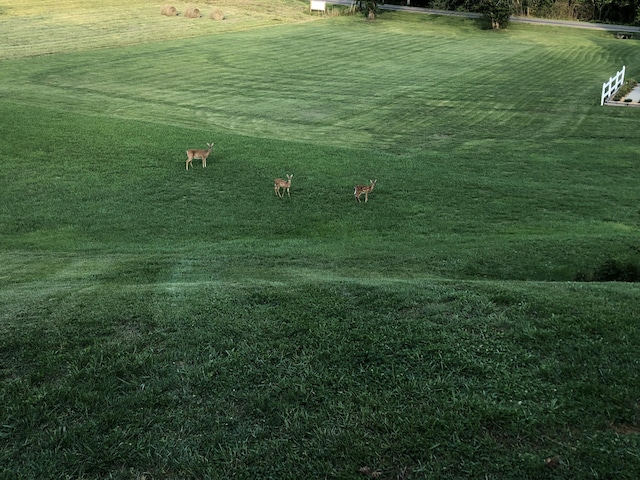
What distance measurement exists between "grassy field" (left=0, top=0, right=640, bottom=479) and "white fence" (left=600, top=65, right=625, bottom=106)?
2.29ft

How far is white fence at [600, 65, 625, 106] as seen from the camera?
99.3 feet

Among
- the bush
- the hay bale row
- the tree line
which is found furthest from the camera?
the tree line

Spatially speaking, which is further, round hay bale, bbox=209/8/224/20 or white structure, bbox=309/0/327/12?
white structure, bbox=309/0/327/12

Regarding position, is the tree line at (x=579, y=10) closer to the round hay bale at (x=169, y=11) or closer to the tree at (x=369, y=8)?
the tree at (x=369, y=8)

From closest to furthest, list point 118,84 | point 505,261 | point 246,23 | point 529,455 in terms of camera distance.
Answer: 1. point 529,455
2. point 505,261
3. point 118,84
4. point 246,23

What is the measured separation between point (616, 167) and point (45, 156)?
64.1 ft

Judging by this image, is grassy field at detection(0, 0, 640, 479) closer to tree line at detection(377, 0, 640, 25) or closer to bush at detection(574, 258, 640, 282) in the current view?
bush at detection(574, 258, 640, 282)

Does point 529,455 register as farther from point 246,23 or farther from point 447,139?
point 246,23

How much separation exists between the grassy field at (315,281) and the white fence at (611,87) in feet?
2.29

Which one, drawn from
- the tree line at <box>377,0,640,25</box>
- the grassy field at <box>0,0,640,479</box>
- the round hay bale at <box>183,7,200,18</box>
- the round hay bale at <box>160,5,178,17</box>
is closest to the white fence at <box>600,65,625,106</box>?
the grassy field at <box>0,0,640,479</box>

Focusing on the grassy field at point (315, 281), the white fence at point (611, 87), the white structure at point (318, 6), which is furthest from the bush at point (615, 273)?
the white structure at point (318, 6)

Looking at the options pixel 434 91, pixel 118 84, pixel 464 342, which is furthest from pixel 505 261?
pixel 118 84

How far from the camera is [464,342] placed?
6789mm

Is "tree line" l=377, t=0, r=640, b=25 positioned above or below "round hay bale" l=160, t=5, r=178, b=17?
above
